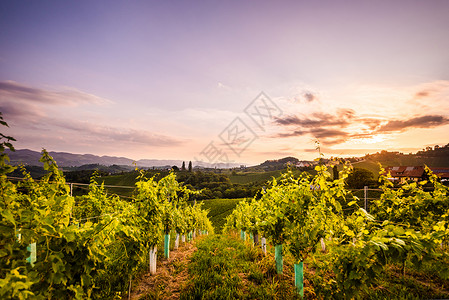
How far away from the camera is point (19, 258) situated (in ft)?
6.46

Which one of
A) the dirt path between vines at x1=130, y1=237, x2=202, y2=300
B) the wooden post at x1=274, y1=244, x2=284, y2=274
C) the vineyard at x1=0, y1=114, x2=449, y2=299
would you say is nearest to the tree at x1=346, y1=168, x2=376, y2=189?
the vineyard at x1=0, y1=114, x2=449, y2=299

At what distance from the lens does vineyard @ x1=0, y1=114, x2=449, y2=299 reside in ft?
6.75

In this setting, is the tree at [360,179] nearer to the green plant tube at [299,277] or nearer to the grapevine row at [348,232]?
the grapevine row at [348,232]

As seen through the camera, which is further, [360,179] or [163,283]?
[360,179]

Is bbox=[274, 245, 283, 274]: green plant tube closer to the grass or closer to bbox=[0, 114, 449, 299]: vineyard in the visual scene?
bbox=[0, 114, 449, 299]: vineyard

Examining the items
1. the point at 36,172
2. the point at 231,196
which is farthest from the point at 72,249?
the point at 36,172

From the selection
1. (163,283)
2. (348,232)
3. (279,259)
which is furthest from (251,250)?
(348,232)

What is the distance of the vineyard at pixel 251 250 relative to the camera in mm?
2057

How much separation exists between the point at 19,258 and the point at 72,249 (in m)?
0.43

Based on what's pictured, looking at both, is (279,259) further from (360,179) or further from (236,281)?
(360,179)

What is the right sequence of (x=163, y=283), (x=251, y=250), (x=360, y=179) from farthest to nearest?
1. (x=360, y=179)
2. (x=251, y=250)
3. (x=163, y=283)

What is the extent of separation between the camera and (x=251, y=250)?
6809mm

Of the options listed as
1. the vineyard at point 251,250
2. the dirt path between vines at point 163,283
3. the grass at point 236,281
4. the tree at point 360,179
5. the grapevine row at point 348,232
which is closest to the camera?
→ the vineyard at point 251,250

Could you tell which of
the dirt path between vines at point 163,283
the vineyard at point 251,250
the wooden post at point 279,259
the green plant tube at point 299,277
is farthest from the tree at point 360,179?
the dirt path between vines at point 163,283
